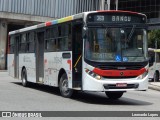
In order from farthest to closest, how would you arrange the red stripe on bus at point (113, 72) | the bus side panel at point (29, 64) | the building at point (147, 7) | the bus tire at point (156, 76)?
the building at point (147, 7) → the bus tire at point (156, 76) → the bus side panel at point (29, 64) → the red stripe on bus at point (113, 72)

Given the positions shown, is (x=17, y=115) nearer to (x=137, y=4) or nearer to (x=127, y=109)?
(x=127, y=109)

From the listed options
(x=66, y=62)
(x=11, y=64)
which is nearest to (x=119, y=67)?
(x=66, y=62)

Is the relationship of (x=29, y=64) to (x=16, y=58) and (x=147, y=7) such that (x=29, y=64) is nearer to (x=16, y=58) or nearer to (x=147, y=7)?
(x=16, y=58)

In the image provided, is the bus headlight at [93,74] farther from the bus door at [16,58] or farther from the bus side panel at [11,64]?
the bus side panel at [11,64]

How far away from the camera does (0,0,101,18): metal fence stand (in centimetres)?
5160

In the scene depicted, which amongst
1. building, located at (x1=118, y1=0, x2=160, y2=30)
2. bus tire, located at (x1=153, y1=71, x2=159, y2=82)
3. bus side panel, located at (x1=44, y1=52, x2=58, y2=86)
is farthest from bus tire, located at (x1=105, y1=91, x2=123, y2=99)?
building, located at (x1=118, y1=0, x2=160, y2=30)

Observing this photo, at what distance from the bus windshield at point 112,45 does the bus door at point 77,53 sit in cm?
86

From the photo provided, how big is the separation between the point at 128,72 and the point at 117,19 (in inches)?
74.0

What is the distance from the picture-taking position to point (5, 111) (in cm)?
1193

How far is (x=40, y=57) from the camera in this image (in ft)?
64.7

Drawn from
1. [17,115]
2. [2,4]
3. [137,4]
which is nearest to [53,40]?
[17,115]

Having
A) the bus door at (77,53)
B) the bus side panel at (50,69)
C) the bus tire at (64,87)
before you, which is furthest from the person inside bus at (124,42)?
the bus side panel at (50,69)

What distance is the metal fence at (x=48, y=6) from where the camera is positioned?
51600mm

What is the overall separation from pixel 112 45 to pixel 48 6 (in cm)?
4076
